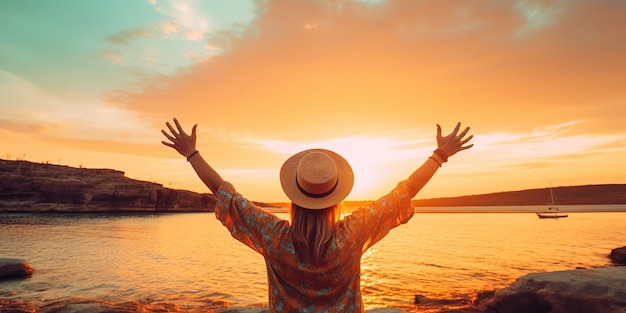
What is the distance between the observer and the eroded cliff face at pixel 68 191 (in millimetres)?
98750

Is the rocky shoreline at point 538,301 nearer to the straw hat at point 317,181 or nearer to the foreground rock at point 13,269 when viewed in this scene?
the foreground rock at point 13,269

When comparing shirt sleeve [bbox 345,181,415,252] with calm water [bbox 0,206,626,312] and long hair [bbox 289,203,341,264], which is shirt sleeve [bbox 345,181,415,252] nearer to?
long hair [bbox 289,203,341,264]

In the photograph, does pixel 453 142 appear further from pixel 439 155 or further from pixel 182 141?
pixel 182 141

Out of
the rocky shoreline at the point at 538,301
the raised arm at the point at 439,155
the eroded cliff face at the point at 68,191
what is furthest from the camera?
the eroded cliff face at the point at 68,191

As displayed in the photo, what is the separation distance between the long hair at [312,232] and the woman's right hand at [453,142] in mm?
1337

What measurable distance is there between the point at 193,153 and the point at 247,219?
0.87 metres

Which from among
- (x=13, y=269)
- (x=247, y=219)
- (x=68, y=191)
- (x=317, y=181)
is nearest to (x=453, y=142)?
(x=317, y=181)

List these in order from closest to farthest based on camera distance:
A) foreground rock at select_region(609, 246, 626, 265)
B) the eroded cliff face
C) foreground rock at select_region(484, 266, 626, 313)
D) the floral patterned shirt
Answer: the floral patterned shirt, foreground rock at select_region(484, 266, 626, 313), foreground rock at select_region(609, 246, 626, 265), the eroded cliff face

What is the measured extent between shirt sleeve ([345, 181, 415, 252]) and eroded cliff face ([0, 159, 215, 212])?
12597 cm

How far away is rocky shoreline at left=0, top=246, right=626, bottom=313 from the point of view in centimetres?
952

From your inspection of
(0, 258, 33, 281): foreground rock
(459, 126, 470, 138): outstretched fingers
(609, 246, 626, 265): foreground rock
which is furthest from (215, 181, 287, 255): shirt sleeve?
(609, 246, 626, 265): foreground rock

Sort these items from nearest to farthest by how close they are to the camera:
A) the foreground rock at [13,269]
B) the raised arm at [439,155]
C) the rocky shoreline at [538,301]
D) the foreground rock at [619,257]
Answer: the raised arm at [439,155] → the rocky shoreline at [538,301] → the foreground rock at [13,269] → the foreground rock at [619,257]

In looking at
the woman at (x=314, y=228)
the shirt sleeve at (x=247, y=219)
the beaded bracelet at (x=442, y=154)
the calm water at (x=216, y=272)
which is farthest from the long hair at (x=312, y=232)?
the calm water at (x=216, y=272)

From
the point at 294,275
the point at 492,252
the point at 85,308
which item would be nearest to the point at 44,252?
the point at 85,308
